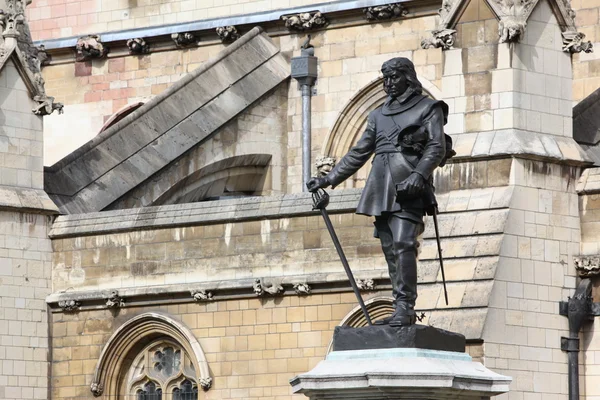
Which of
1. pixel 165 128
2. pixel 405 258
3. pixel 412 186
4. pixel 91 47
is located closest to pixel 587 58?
pixel 165 128

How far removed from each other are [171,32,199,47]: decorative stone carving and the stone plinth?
16.8 metres

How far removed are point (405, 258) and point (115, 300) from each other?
10.7m

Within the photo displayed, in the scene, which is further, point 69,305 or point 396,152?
point 69,305

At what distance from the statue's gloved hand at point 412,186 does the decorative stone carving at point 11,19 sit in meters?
12.5

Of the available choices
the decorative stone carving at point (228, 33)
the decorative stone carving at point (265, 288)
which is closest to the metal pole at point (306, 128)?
the decorative stone carving at point (228, 33)

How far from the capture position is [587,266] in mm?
21172

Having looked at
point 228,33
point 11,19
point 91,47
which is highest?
point 91,47

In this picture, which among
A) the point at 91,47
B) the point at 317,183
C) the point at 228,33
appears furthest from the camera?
the point at 91,47

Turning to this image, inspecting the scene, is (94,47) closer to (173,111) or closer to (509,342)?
(173,111)

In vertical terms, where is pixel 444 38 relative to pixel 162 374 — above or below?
above

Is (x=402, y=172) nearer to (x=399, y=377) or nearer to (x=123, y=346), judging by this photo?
(x=399, y=377)

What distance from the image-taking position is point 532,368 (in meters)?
20.6

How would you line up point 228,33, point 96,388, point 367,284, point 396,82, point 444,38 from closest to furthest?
point 396,82, point 444,38, point 367,284, point 96,388, point 228,33

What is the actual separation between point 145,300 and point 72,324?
3.80 feet
